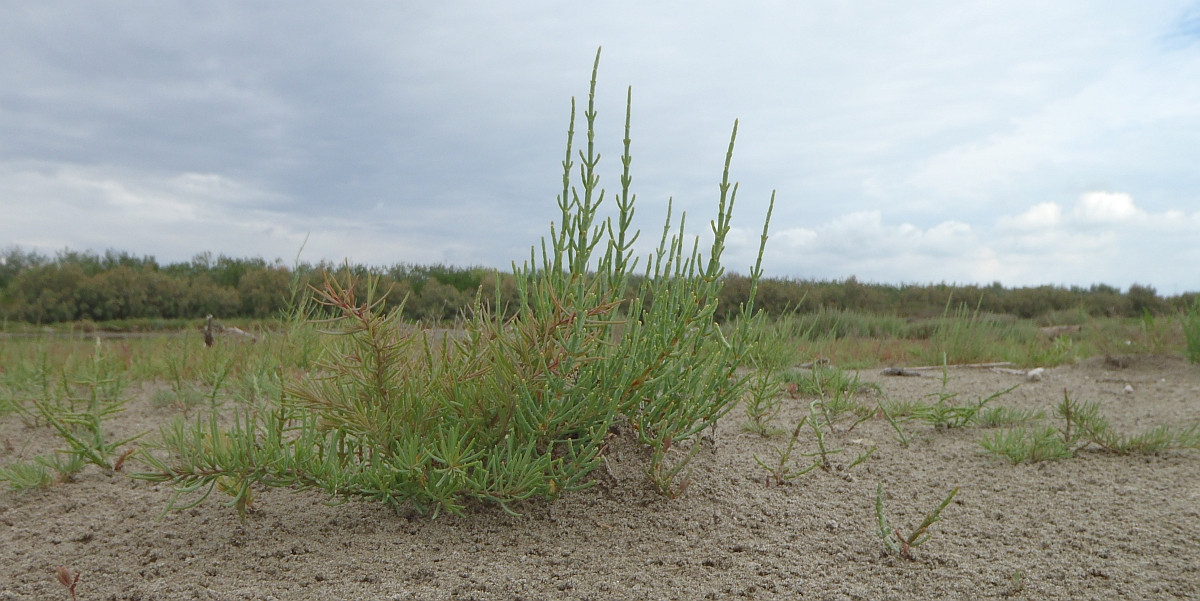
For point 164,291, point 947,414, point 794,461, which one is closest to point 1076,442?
point 947,414

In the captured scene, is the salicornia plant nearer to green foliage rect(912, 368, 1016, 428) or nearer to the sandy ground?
the sandy ground

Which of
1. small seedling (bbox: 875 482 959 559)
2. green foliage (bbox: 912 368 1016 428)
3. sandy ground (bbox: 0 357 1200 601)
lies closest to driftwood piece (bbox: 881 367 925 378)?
green foliage (bbox: 912 368 1016 428)

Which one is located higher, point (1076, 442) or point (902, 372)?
point (902, 372)

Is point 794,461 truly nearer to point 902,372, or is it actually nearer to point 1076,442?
point 1076,442

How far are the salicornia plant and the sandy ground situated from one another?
0.13m

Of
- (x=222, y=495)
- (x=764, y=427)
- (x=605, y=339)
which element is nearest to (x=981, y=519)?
(x=764, y=427)

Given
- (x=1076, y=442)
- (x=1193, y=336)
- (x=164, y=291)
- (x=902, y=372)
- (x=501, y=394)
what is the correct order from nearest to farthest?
(x=501, y=394) → (x=1076, y=442) → (x=902, y=372) → (x=1193, y=336) → (x=164, y=291)

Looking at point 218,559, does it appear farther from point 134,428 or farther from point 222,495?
point 134,428

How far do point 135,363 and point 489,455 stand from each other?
415cm

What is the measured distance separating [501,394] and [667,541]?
0.63 metres

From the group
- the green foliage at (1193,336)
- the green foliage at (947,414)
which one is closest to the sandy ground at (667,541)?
the green foliage at (947,414)

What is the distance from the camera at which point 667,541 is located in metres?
2.12

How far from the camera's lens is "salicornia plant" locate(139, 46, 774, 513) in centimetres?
198

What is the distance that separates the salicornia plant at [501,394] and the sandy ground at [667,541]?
0.44 feet
